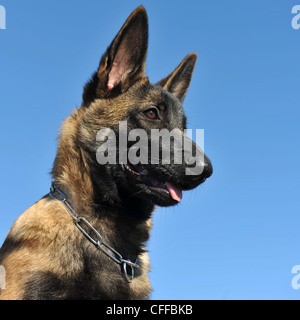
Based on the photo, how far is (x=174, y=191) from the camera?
4797mm

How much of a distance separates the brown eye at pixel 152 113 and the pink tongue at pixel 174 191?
872mm

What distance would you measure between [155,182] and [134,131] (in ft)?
2.18

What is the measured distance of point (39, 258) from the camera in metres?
4.09

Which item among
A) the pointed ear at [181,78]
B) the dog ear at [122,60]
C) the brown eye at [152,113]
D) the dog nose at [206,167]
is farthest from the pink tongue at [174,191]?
the pointed ear at [181,78]

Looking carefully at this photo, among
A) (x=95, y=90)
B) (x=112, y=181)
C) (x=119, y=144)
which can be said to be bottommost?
(x=112, y=181)

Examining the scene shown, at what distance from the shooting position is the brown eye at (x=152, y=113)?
507 centimetres

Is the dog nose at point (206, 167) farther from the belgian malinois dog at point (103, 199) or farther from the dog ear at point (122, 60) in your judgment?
the dog ear at point (122, 60)

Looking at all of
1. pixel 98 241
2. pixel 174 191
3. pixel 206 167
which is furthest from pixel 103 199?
pixel 206 167
